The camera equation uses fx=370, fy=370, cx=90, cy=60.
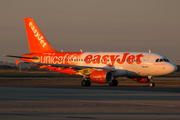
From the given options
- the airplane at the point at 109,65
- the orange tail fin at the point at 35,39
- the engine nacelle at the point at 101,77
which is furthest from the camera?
the orange tail fin at the point at 35,39

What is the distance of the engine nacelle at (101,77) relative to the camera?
135ft

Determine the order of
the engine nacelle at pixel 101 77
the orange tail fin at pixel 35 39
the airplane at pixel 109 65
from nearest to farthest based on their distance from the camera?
the engine nacelle at pixel 101 77 → the airplane at pixel 109 65 → the orange tail fin at pixel 35 39

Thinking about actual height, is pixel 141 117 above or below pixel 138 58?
below

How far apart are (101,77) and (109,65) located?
3.97 metres

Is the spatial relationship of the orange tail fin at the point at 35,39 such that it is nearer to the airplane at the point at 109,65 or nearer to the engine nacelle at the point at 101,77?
the airplane at the point at 109,65

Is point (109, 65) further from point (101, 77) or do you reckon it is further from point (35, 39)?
point (35, 39)

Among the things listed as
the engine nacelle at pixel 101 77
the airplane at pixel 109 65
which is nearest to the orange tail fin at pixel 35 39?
the airplane at pixel 109 65

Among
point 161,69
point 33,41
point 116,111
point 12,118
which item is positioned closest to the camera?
point 12,118

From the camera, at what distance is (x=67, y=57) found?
48844 mm

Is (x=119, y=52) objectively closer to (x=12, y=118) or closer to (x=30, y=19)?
(x=30, y=19)

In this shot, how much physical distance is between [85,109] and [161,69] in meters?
27.3

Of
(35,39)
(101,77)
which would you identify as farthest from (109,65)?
(35,39)

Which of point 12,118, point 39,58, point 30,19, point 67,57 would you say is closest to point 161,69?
point 67,57

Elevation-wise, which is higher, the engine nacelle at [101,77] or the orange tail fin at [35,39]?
the orange tail fin at [35,39]
